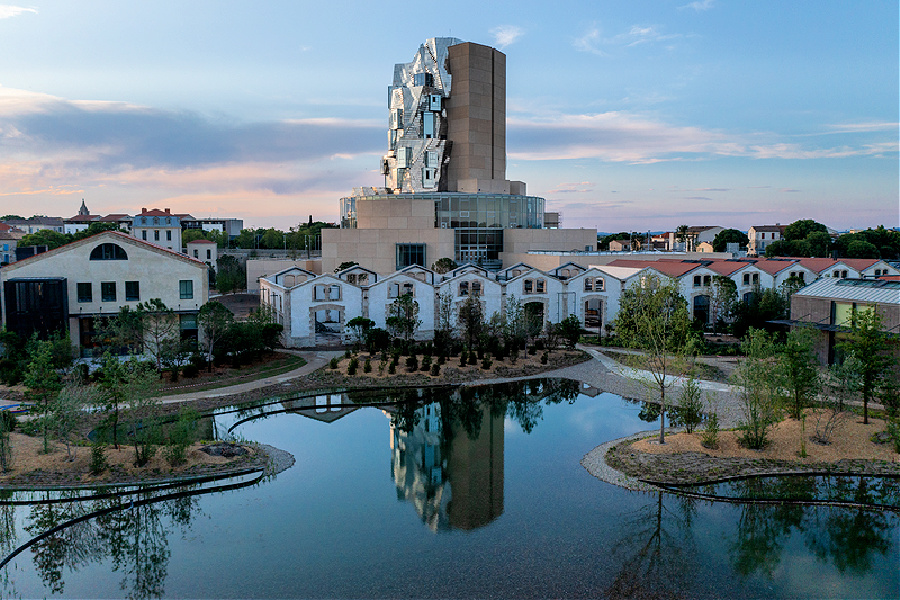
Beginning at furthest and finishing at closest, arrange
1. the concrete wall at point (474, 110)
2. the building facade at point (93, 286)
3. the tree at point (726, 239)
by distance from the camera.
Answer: the tree at point (726, 239), the concrete wall at point (474, 110), the building facade at point (93, 286)

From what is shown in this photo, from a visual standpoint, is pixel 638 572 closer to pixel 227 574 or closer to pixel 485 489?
pixel 485 489

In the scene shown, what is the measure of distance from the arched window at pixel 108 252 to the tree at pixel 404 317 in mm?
17020

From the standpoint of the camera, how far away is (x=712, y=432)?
957 inches

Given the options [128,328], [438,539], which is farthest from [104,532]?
[128,328]

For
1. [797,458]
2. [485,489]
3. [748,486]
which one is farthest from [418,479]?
[797,458]

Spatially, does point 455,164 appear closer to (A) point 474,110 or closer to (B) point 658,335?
(A) point 474,110

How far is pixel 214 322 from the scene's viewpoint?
3628cm

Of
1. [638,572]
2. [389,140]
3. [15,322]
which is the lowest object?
[638,572]

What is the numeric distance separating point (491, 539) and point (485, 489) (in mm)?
3685

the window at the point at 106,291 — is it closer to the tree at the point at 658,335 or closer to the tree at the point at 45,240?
the tree at the point at 658,335

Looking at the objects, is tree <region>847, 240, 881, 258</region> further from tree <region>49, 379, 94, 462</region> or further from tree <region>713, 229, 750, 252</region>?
tree <region>49, 379, 94, 462</region>

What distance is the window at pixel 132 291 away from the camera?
40406 mm

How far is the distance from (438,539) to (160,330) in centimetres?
2472

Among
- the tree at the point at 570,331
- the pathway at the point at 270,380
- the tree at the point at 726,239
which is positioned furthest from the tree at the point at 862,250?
the pathway at the point at 270,380
